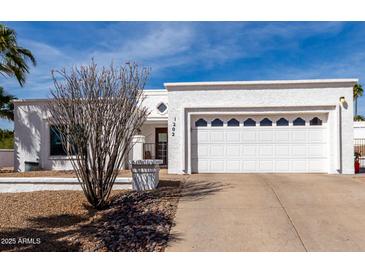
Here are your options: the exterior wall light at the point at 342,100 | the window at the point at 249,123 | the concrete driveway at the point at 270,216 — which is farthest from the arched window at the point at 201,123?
the exterior wall light at the point at 342,100

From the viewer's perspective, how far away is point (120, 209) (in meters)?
8.45

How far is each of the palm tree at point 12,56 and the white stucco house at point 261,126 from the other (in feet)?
26.7

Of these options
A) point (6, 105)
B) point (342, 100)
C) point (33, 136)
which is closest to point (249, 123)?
point (342, 100)

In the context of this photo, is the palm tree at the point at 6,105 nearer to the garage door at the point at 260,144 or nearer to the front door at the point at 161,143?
the front door at the point at 161,143

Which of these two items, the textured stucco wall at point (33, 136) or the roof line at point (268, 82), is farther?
the textured stucco wall at point (33, 136)

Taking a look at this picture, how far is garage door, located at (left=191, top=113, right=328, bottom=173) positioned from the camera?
1373 centimetres

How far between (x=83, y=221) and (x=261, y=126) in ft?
27.8

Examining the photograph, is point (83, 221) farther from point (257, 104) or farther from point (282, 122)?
point (282, 122)

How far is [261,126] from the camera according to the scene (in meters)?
13.9

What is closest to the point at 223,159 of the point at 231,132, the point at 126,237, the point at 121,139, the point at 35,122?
the point at 231,132

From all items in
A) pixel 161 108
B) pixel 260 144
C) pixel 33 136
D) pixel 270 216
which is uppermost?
pixel 161 108

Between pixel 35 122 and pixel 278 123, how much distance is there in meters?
11.7

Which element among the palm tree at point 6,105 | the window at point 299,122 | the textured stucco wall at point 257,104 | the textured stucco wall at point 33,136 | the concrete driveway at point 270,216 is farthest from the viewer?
the palm tree at point 6,105

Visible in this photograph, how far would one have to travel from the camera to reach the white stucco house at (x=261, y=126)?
1357 cm
